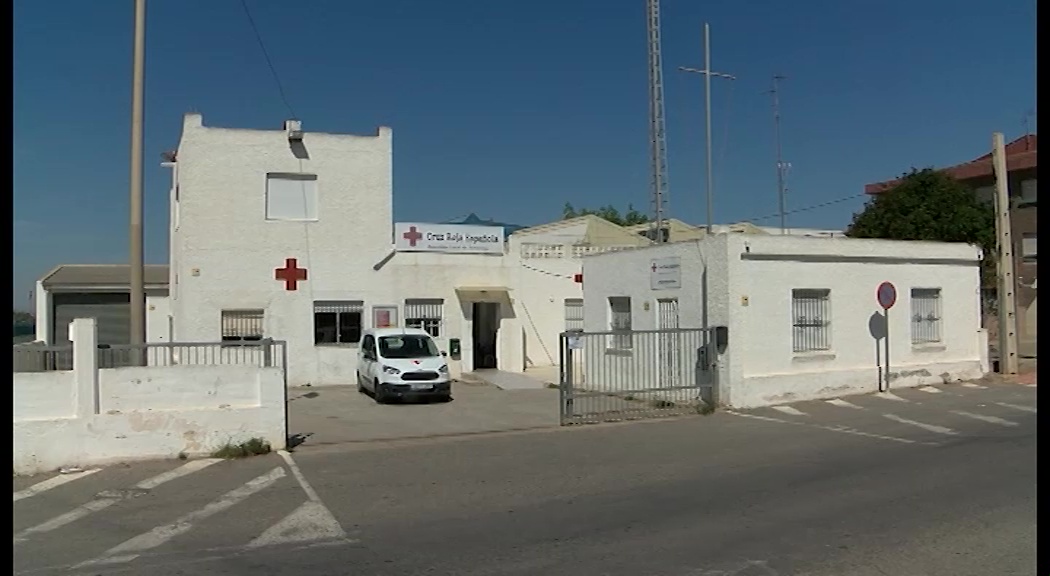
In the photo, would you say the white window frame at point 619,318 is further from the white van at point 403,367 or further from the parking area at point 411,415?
the white van at point 403,367

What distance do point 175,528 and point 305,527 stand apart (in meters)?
1.21

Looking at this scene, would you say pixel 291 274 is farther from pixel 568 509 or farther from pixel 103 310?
pixel 568 509

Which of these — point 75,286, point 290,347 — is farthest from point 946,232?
point 75,286

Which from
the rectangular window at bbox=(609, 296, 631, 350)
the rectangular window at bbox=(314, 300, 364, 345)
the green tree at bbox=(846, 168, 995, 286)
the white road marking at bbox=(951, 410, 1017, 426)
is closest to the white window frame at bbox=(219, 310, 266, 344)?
the rectangular window at bbox=(314, 300, 364, 345)

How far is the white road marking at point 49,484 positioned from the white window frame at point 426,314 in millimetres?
14504

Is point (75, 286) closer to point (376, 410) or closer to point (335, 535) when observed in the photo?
point (376, 410)

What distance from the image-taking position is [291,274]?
945 inches

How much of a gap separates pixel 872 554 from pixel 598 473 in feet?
13.8

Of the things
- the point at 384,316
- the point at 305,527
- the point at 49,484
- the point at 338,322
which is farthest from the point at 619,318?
the point at 305,527

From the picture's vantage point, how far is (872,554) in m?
6.53

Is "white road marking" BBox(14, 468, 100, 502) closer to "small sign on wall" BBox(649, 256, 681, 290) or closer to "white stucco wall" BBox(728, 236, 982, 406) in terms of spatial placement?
"white stucco wall" BBox(728, 236, 982, 406)

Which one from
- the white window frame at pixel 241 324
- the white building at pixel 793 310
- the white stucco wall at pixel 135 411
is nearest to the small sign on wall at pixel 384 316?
the white window frame at pixel 241 324

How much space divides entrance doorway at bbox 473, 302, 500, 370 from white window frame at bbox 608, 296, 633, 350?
6.64 metres

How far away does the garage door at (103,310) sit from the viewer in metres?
30.0
